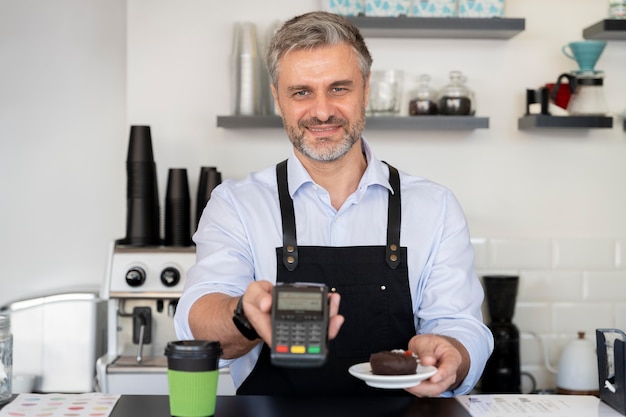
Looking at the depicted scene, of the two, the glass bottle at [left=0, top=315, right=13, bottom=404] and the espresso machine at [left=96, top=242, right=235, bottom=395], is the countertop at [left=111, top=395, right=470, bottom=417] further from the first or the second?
the espresso machine at [left=96, top=242, right=235, bottom=395]

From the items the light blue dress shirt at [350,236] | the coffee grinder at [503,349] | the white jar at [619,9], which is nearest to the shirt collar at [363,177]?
the light blue dress shirt at [350,236]

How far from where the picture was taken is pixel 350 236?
92.5 inches

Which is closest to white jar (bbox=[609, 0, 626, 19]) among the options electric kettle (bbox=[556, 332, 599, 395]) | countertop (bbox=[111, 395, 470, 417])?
electric kettle (bbox=[556, 332, 599, 395])

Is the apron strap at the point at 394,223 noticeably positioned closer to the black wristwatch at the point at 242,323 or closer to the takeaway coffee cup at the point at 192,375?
the black wristwatch at the point at 242,323

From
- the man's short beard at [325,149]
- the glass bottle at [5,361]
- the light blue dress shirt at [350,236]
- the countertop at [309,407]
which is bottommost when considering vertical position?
the countertop at [309,407]

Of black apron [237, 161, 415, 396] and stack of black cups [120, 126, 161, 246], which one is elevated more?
stack of black cups [120, 126, 161, 246]

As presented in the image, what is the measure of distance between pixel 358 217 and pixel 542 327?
1.63m

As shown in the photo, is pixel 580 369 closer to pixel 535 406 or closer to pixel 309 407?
pixel 535 406

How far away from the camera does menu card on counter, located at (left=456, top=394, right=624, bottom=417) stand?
181 cm

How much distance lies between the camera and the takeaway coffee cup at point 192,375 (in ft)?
5.34

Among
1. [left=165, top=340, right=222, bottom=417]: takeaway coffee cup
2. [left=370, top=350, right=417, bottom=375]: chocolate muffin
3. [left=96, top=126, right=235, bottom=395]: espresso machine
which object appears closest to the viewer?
[left=165, top=340, right=222, bottom=417]: takeaway coffee cup

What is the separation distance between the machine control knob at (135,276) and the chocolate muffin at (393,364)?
170cm

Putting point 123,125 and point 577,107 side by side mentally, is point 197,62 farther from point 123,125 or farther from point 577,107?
point 577,107

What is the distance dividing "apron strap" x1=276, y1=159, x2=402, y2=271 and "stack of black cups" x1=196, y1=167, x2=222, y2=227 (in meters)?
1.02
